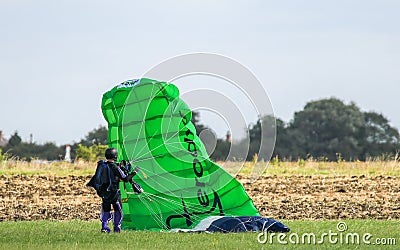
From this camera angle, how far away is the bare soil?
14945 mm

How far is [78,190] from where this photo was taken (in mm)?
18578

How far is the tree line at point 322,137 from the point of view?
180 ft

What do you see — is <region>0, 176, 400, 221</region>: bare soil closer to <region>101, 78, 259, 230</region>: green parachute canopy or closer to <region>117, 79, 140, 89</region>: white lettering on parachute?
<region>101, 78, 259, 230</region>: green parachute canopy

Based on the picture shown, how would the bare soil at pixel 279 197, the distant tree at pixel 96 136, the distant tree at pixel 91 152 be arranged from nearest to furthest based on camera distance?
the bare soil at pixel 279 197 → the distant tree at pixel 91 152 → the distant tree at pixel 96 136

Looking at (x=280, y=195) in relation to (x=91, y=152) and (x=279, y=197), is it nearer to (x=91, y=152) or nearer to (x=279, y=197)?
(x=279, y=197)

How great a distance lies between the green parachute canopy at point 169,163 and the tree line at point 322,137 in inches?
1510

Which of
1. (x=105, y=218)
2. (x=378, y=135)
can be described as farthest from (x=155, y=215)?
(x=378, y=135)

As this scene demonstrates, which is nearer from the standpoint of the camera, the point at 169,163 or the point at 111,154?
the point at 111,154

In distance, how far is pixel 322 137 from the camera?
59.8 m

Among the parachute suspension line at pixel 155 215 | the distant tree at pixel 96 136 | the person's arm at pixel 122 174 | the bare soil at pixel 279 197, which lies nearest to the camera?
the person's arm at pixel 122 174

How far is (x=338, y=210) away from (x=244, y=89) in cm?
588

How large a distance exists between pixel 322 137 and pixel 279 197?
142 ft

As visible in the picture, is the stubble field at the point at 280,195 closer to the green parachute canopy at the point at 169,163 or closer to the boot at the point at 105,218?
the green parachute canopy at the point at 169,163

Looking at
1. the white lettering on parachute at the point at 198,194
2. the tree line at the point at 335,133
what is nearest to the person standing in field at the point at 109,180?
the white lettering on parachute at the point at 198,194
